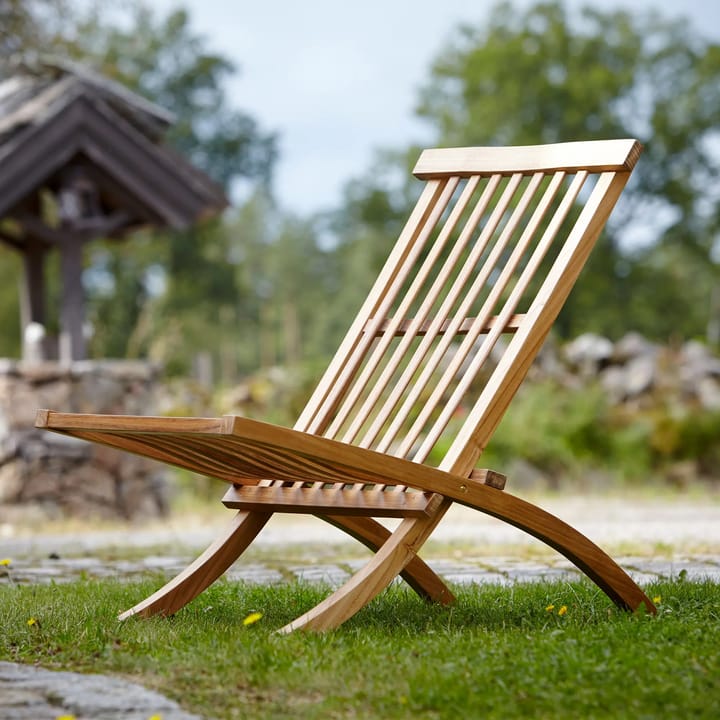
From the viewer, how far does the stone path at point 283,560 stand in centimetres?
226

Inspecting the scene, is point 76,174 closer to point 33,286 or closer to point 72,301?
point 72,301

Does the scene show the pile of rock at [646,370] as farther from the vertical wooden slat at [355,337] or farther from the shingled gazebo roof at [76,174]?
the vertical wooden slat at [355,337]

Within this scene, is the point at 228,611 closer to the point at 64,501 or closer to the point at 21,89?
the point at 64,501

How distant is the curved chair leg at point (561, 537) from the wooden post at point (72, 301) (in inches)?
234

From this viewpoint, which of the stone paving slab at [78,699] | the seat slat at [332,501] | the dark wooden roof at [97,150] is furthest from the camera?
the dark wooden roof at [97,150]

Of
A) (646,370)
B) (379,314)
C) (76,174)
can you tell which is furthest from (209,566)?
(646,370)

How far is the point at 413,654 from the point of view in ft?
8.39

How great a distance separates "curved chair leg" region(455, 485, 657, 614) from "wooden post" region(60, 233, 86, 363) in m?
5.94

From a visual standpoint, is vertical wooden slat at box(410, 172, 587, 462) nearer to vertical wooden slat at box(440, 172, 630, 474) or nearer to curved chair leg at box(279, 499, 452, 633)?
vertical wooden slat at box(440, 172, 630, 474)

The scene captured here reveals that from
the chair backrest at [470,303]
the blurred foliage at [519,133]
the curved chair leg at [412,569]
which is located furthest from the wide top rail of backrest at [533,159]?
the blurred foliage at [519,133]

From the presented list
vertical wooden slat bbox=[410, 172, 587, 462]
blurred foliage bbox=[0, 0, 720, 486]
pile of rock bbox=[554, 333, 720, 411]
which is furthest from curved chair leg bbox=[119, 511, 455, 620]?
blurred foliage bbox=[0, 0, 720, 486]

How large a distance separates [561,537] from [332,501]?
2.06 ft

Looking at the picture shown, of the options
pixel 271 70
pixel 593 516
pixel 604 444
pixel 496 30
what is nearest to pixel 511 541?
pixel 593 516

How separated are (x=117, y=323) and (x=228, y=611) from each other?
15862mm
